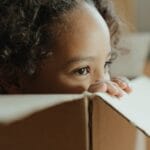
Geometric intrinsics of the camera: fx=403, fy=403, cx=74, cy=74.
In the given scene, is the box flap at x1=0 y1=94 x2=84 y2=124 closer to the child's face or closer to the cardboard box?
the cardboard box

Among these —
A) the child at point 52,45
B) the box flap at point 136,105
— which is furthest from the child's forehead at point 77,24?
the box flap at point 136,105

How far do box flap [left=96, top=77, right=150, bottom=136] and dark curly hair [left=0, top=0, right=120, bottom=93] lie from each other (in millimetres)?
249

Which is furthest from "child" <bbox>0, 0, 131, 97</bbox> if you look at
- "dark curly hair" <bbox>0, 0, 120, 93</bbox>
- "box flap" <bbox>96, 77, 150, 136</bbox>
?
"box flap" <bbox>96, 77, 150, 136</bbox>

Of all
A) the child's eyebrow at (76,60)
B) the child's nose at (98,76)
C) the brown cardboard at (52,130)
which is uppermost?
the brown cardboard at (52,130)

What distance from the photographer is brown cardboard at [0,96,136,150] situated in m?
0.46

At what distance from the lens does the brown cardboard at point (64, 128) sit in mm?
460

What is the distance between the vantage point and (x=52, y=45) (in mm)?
757

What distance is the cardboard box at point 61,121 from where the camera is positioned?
0.46 meters

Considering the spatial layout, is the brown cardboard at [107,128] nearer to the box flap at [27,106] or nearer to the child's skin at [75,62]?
the box flap at [27,106]

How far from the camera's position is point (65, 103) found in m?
0.46

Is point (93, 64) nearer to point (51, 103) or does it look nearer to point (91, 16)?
point (91, 16)

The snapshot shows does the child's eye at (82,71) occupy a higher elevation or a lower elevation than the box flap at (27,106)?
lower

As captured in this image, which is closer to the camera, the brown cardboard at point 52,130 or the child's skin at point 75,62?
the brown cardboard at point 52,130

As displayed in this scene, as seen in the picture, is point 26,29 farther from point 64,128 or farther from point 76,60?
point 64,128
